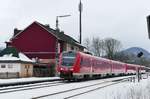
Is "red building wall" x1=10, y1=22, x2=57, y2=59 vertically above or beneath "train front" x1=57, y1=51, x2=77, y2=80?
above

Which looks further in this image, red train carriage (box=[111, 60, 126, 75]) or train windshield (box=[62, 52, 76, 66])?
red train carriage (box=[111, 60, 126, 75])

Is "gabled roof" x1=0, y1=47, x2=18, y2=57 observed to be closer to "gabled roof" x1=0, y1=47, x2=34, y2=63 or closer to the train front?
"gabled roof" x1=0, y1=47, x2=34, y2=63

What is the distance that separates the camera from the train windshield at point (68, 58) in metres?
41.8

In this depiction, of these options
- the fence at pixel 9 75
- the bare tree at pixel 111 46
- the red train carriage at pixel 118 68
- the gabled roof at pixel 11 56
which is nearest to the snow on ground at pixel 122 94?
the fence at pixel 9 75

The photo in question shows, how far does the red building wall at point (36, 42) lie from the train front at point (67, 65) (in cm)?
3681

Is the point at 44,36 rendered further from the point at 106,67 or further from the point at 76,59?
the point at 76,59

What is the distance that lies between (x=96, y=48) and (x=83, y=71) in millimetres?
106788

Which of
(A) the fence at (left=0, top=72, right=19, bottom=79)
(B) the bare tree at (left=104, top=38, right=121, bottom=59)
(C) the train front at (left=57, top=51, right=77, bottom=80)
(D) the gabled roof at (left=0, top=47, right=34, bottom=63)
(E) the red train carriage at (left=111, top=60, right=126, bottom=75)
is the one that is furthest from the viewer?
(B) the bare tree at (left=104, top=38, right=121, bottom=59)

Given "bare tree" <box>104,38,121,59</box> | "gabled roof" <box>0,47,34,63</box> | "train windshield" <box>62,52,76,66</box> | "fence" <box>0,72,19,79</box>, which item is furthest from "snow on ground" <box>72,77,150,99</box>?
"bare tree" <box>104,38,121,59</box>

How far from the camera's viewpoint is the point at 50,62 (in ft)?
253

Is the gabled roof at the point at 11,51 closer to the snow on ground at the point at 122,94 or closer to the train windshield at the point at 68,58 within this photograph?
the train windshield at the point at 68,58

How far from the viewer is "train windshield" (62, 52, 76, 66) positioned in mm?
41784

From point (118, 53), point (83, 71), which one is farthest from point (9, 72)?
point (118, 53)

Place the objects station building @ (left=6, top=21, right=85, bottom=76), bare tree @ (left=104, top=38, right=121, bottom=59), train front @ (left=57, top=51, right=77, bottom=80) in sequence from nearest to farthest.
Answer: train front @ (left=57, top=51, right=77, bottom=80), station building @ (left=6, top=21, right=85, bottom=76), bare tree @ (left=104, top=38, right=121, bottom=59)
